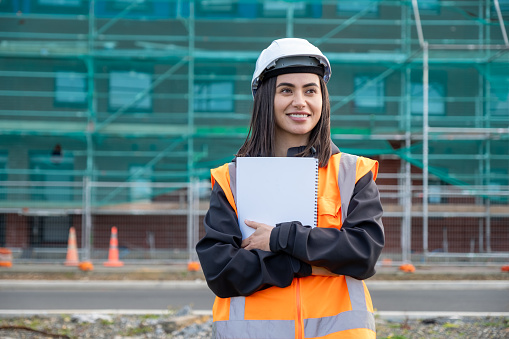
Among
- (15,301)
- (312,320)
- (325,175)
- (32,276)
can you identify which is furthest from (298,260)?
(32,276)

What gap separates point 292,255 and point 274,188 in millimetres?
271

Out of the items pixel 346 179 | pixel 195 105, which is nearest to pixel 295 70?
pixel 346 179

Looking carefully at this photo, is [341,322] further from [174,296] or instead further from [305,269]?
[174,296]

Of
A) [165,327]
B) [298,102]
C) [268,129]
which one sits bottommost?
[165,327]

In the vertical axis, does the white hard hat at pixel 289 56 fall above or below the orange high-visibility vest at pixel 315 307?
above

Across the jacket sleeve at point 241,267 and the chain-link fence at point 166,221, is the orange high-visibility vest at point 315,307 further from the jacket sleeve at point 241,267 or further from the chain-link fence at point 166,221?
the chain-link fence at point 166,221

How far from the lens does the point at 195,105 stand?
48.9ft

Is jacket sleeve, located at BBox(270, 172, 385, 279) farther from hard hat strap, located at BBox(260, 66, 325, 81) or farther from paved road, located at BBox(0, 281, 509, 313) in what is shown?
paved road, located at BBox(0, 281, 509, 313)

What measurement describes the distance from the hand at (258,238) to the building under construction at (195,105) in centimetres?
1117

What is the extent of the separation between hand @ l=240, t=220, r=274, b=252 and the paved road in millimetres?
5492

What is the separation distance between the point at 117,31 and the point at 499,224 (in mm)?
9586

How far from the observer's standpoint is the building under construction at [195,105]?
13828 mm

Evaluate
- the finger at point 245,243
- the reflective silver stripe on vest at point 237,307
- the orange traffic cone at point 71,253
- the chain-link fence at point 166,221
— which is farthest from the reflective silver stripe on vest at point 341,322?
the orange traffic cone at point 71,253

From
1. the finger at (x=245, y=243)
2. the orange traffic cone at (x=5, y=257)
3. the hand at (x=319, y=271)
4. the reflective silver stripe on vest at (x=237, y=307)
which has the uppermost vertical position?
the finger at (x=245, y=243)
